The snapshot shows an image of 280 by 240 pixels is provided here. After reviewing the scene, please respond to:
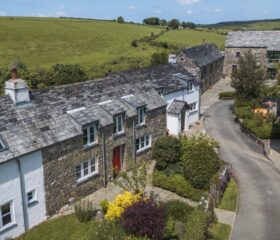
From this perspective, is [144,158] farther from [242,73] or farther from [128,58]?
[128,58]

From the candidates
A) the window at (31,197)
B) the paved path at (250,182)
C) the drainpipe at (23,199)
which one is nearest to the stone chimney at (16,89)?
the drainpipe at (23,199)

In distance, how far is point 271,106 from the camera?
45500 mm

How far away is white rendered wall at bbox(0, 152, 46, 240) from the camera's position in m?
20.1

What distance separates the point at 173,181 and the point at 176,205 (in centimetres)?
375

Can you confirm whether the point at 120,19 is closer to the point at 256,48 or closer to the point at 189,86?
the point at 256,48

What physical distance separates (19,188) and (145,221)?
7.57 meters

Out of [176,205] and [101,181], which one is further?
[101,181]

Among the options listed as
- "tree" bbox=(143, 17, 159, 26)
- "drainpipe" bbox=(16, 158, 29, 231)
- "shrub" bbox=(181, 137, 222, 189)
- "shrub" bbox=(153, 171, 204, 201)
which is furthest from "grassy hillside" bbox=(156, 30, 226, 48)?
"drainpipe" bbox=(16, 158, 29, 231)

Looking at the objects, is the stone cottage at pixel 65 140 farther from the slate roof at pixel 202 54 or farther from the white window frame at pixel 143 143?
the slate roof at pixel 202 54

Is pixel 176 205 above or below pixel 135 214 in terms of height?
below

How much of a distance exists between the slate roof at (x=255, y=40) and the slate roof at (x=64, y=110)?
1771 inches

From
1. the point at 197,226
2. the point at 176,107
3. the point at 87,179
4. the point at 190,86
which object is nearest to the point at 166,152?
the point at 87,179

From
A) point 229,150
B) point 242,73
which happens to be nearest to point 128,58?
point 242,73

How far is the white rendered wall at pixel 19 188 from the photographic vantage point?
793 inches
